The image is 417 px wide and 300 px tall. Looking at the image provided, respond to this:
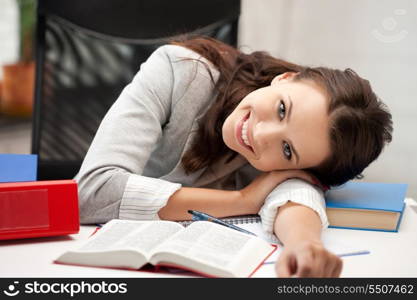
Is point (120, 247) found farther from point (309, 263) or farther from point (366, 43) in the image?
point (366, 43)

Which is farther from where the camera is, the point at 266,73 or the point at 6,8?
the point at 6,8

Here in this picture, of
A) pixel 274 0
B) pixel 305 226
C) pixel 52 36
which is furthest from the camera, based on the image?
pixel 274 0

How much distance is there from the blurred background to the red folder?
777 millimetres

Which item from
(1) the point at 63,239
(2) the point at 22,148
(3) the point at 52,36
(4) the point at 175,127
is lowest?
(2) the point at 22,148

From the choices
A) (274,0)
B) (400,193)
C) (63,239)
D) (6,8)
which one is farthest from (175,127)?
(6,8)

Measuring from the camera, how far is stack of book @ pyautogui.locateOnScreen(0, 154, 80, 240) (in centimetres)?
82

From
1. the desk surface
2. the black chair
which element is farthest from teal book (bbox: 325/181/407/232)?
the black chair

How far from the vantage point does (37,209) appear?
0.84 metres

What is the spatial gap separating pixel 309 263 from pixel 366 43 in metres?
1.12

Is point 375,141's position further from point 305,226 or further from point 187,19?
point 187,19

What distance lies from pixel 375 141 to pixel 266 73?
303mm

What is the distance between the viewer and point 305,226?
2.95 feet

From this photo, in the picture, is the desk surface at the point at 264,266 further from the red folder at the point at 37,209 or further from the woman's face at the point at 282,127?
the woman's face at the point at 282,127

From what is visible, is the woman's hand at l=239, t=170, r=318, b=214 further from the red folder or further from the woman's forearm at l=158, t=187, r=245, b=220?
the red folder
